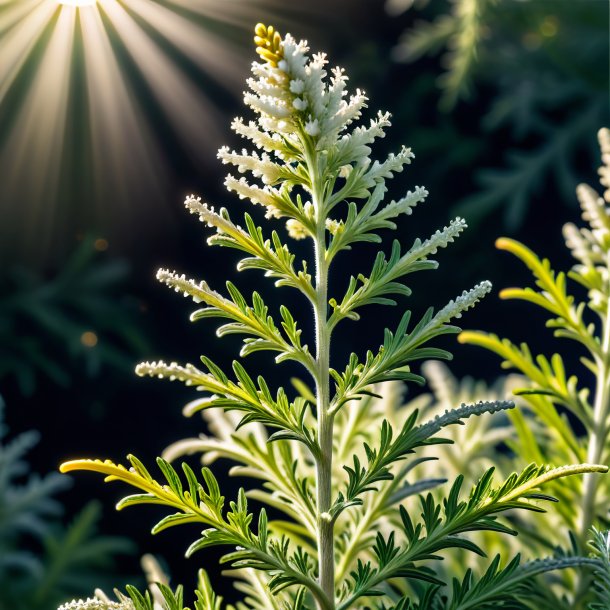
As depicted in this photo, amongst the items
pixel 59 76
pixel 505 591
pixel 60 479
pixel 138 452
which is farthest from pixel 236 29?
pixel 505 591

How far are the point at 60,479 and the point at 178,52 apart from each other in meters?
1.95

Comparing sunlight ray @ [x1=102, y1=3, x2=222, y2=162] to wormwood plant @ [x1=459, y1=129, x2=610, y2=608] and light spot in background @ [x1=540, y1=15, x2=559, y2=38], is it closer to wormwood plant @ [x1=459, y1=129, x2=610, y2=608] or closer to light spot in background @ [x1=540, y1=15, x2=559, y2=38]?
light spot in background @ [x1=540, y1=15, x2=559, y2=38]

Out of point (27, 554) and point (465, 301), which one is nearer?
point (465, 301)

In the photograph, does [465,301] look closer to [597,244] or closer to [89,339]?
[597,244]

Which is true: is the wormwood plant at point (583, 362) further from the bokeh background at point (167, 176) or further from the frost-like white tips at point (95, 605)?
the bokeh background at point (167, 176)

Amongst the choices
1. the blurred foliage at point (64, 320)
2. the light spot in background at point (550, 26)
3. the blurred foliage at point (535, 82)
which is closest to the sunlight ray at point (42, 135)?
the blurred foliage at point (64, 320)

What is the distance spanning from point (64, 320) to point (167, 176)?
879 millimetres

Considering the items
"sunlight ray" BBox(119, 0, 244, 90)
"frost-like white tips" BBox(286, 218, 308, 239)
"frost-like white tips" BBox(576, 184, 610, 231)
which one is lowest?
"frost-like white tips" BBox(286, 218, 308, 239)

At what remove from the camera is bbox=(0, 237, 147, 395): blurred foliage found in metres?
2.32

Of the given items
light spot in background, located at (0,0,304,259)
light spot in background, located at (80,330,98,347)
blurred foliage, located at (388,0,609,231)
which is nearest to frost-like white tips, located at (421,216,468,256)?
light spot in background, located at (0,0,304,259)

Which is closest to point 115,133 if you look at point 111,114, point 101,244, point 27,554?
point 111,114

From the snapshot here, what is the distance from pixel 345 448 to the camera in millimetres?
589

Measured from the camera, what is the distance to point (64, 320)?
2.36 metres

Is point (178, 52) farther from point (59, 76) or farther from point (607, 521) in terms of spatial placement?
point (607, 521)
